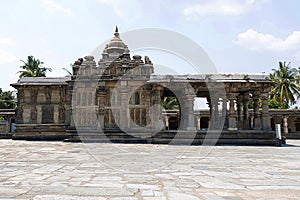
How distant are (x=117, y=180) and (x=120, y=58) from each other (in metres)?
17.2

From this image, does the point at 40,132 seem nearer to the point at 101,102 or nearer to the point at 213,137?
the point at 101,102

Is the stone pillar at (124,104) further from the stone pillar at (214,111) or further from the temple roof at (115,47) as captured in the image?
the temple roof at (115,47)

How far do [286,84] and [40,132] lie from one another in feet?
106

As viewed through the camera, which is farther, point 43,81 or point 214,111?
point 43,81

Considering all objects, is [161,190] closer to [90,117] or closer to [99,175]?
[99,175]

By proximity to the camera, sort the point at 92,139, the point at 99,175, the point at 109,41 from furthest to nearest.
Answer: the point at 109,41 → the point at 92,139 → the point at 99,175

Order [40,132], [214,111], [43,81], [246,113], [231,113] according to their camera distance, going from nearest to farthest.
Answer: [246,113] < [214,111] < [231,113] < [40,132] < [43,81]

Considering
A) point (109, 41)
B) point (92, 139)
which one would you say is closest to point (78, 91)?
point (92, 139)

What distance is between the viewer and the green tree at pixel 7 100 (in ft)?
150

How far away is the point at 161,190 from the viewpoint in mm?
4105

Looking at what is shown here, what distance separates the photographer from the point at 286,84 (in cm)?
3844

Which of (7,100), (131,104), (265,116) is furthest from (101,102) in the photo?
(7,100)

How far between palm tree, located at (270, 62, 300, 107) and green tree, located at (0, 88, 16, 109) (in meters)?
41.0

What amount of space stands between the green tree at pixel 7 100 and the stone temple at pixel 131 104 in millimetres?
27094
